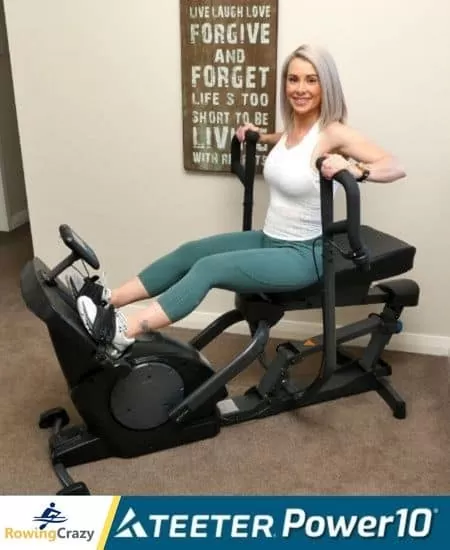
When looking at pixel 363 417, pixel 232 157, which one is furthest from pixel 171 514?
pixel 232 157

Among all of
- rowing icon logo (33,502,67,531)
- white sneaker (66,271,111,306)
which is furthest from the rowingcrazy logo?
white sneaker (66,271,111,306)

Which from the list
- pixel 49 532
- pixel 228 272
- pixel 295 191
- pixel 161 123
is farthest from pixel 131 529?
pixel 161 123

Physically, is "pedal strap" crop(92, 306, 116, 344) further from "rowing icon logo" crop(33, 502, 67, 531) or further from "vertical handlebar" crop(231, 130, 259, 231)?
"vertical handlebar" crop(231, 130, 259, 231)

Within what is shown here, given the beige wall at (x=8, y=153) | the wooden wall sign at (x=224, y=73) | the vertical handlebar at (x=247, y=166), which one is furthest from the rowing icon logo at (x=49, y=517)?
the beige wall at (x=8, y=153)

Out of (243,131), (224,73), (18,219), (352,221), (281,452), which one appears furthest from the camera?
(18,219)

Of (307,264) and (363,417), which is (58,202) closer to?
(307,264)

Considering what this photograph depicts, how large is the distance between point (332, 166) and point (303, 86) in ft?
1.39

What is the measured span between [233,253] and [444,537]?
1008 millimetres

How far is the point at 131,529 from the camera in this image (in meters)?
1.53

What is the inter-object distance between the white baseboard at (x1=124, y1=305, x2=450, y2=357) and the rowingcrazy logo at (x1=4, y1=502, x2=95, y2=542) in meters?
1.45

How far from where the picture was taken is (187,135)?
268 centimetres

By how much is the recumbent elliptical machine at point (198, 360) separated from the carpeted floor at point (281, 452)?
0.19 feet

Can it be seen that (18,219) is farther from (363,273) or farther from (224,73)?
(363,273)

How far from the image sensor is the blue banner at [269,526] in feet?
4.94
